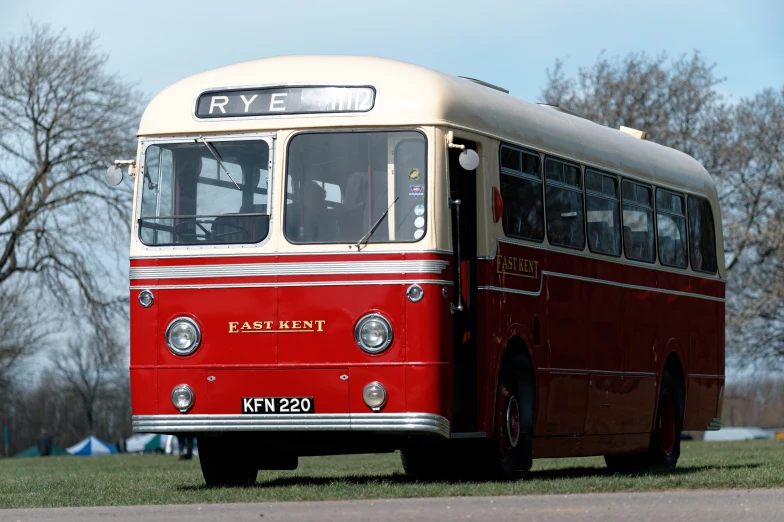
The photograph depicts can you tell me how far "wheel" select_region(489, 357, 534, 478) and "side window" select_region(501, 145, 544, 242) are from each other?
1.16m

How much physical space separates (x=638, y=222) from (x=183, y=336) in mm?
5960

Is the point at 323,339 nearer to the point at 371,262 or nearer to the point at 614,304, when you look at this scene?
the point at 371,262

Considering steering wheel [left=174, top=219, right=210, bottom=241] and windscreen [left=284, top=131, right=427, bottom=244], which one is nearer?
windscreen [left=284, top=131, right=427, bottom=244]

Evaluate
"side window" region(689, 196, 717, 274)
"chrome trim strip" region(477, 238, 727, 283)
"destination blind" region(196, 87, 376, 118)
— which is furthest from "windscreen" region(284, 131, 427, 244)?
"side window" region(689, 196, 717, 274)

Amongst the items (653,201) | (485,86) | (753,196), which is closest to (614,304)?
(653,201)

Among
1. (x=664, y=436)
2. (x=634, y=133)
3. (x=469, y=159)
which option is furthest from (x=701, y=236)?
(x=469, y=159)

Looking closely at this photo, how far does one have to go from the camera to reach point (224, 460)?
14188 millimetres

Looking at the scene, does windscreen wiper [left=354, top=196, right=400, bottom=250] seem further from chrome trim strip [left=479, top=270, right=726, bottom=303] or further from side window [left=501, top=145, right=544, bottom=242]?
side window [left=501, top=145, right=544, bottom=242]

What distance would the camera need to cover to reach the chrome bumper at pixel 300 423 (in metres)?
12.7

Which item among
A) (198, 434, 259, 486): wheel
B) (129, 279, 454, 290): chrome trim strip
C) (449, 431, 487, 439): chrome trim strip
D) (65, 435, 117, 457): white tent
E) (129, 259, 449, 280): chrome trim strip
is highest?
(129, 259, 449, 280): chrome trim strip

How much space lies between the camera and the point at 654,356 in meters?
17.7

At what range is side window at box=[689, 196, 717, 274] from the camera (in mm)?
19062

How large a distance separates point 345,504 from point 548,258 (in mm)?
4437

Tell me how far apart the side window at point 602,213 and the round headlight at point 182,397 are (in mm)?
4659
